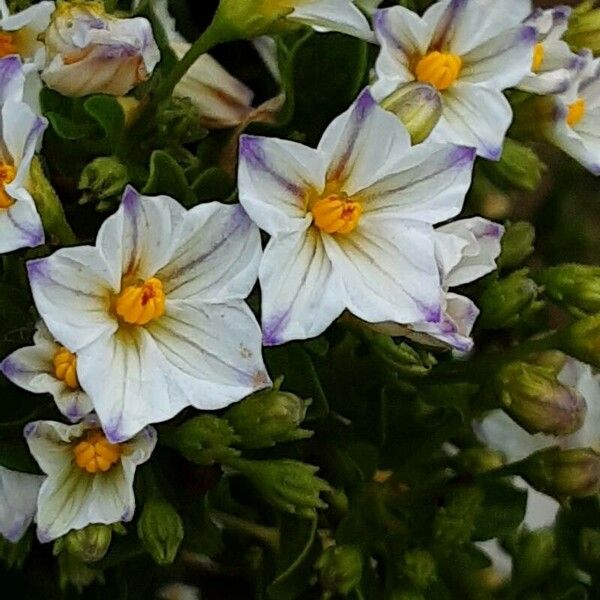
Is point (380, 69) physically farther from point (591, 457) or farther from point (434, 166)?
point (591, 457)

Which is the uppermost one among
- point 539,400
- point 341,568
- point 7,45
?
point 7,45

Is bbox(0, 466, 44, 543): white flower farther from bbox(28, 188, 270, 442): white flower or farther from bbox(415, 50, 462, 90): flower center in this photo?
bbox(415, 50, 462, 90): flower center

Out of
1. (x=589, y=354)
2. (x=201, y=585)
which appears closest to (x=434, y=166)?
(x=589, y=354)

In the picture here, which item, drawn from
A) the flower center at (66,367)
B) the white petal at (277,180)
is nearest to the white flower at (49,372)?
the flower center at (66,367)

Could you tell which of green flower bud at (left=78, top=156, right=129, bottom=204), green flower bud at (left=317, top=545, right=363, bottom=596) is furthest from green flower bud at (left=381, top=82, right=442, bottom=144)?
green flower bud at (left=317, top=545, right=363, bottom=596)

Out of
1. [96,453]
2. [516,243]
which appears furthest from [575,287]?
[96,453]

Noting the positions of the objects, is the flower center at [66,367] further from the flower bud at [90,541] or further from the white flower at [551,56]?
the white flower at [551,56]

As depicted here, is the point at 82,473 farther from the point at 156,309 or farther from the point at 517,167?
the point at 517,167
